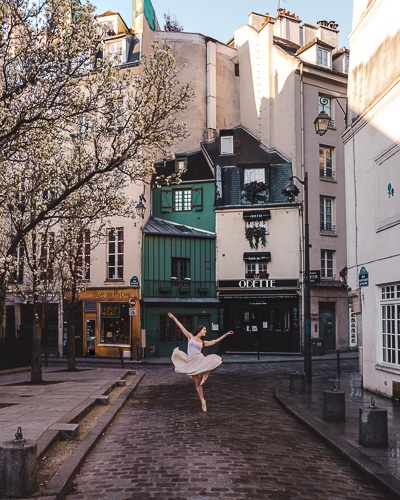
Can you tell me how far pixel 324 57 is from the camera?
33.5m

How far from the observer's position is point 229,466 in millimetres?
6855

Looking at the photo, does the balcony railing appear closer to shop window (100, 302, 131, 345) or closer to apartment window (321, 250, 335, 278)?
shop window (100, 302, 131, 345)

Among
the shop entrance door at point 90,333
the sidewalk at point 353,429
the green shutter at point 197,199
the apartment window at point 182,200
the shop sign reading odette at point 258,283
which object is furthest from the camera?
the apartment window at point 182,200

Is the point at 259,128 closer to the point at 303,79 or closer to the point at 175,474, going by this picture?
the point at 303,79

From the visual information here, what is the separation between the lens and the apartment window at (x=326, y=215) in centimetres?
3228

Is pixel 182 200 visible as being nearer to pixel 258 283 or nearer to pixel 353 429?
pixel 258 283

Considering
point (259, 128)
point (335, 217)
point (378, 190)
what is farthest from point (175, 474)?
point (259, 128)

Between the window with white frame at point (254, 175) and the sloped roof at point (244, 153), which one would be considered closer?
the window with white frame at point (254, 175)

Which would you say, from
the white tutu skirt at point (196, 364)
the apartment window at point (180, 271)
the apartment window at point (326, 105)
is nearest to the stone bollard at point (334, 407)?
the white tutu skirt at point (196, 364)

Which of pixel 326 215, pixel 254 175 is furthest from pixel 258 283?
pixel 254 175

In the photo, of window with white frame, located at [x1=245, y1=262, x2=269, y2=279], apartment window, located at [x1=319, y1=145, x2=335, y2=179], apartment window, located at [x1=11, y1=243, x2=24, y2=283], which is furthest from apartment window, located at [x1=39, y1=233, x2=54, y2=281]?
apartment window, located at [x1=319, y1=145, x2=335, y2=179]

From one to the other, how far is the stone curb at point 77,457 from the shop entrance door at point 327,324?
71.1 feet

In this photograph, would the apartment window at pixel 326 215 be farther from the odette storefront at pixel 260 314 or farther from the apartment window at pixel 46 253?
the apartment window at pixel 46 253

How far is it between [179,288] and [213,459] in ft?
79.3
